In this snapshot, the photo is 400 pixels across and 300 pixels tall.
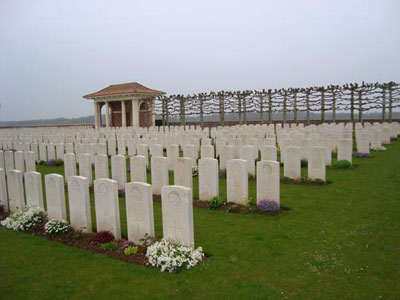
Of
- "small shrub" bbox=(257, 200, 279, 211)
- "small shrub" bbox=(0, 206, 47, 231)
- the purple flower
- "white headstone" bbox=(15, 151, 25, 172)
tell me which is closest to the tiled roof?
the purple flower

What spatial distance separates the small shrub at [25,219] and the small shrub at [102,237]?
190 cm

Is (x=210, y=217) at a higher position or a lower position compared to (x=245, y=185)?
lower

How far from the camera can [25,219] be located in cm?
704

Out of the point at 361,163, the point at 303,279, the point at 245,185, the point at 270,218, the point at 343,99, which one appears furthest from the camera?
the point at 343,99

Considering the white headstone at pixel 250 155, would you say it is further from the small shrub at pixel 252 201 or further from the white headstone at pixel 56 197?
the white headstone at pixel 56 197

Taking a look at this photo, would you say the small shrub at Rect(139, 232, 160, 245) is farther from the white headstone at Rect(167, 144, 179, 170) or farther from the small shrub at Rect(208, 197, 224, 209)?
the white headstone at Rect(167, 144, 179, 170)

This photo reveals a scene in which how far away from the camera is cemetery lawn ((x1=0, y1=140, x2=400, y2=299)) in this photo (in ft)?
13.8

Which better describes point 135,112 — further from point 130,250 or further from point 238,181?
point 130,250

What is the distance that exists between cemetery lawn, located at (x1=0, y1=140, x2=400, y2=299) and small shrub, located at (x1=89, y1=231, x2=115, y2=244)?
1.27ft

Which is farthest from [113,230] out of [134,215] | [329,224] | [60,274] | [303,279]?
[329,224]

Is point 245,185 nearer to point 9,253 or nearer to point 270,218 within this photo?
point 270,218

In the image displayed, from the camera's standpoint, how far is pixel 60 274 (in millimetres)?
4918

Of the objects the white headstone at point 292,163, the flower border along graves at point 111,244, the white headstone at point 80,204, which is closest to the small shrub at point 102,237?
the flower border along graves at point 111,244

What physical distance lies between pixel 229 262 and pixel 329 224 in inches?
98.4
